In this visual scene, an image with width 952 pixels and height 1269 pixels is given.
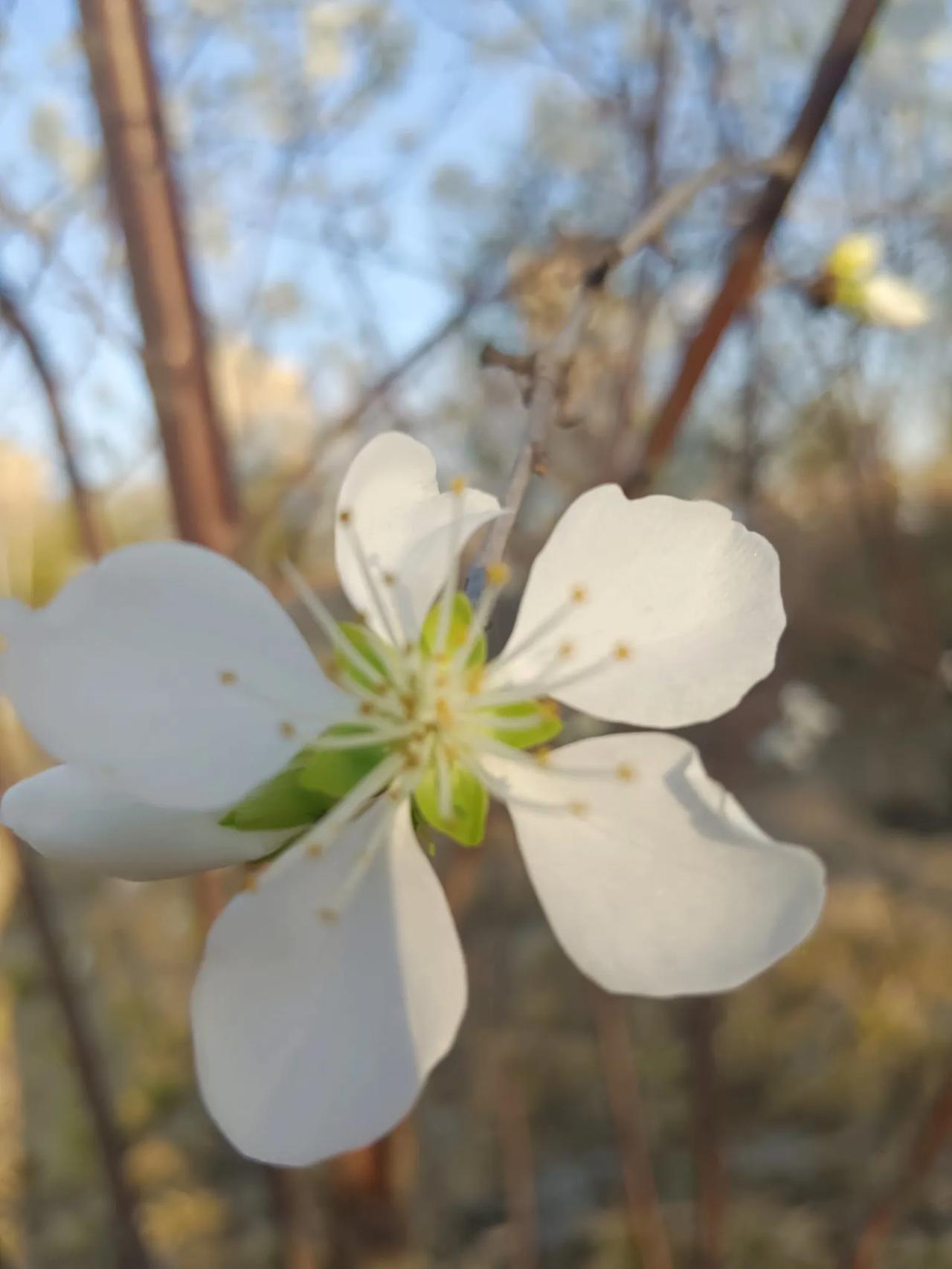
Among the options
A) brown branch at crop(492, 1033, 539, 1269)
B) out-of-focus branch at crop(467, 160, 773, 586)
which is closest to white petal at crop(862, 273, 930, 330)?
out-of-focus branch at crop(467, 160, 773, 586)

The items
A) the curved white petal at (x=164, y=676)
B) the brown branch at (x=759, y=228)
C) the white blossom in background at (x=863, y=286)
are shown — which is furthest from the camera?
the white blossom in background at (x=863, y=286)

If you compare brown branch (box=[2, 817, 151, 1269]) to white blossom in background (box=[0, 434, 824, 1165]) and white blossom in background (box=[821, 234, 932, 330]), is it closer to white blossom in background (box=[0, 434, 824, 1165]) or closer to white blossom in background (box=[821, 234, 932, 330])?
white blossom in background (box=[0, 434, 824, 1165])

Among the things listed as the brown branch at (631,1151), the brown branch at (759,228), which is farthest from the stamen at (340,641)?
the brown branch at (631,1151)

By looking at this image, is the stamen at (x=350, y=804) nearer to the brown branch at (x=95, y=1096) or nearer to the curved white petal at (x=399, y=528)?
the curved white petal at (x=399, y=528)

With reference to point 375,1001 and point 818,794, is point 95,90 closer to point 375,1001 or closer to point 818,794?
point 375,1001

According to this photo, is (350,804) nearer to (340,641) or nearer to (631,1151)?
(340,641)

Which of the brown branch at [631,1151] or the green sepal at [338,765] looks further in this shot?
the brown branch at [631,1151]

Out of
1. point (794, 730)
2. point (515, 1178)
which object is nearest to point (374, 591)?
point (515, 1178)

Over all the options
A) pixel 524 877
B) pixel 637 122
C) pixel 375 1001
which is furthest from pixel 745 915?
pixel 524 877
